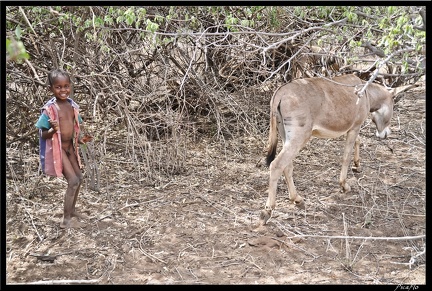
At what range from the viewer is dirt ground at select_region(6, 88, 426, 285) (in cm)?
423

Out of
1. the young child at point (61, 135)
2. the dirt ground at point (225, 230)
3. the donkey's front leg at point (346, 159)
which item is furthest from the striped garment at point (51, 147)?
the donkey's front leg at point (346, 159)

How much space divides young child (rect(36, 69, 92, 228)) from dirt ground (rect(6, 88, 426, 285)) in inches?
21.7

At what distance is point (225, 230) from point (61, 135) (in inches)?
68.3

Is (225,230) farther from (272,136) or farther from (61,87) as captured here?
(61,87)

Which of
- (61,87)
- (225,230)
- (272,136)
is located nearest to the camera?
(61,87)

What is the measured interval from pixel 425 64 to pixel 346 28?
1.32 meters

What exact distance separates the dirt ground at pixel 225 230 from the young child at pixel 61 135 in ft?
1.80

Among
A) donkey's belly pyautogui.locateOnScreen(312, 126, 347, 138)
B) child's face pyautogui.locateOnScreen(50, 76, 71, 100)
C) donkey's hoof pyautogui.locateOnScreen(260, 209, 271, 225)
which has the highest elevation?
child's face pyautogui.locateOnScreen(50, 76, 71, 100)

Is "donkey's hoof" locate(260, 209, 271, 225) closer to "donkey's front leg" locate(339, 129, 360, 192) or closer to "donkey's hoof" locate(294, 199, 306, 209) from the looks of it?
"donkey's hoof" locate(294, 199, 306, 209)

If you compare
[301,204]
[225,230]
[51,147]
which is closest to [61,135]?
[51,147]

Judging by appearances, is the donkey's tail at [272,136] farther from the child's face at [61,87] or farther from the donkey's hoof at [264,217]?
the child's face at [61,87]

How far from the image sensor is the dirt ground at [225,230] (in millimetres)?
4234

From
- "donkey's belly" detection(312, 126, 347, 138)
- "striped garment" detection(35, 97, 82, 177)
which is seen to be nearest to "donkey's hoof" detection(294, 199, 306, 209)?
"donkey's belly" detection(312, 126, 347, 138)

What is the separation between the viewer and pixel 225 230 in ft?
16.3
